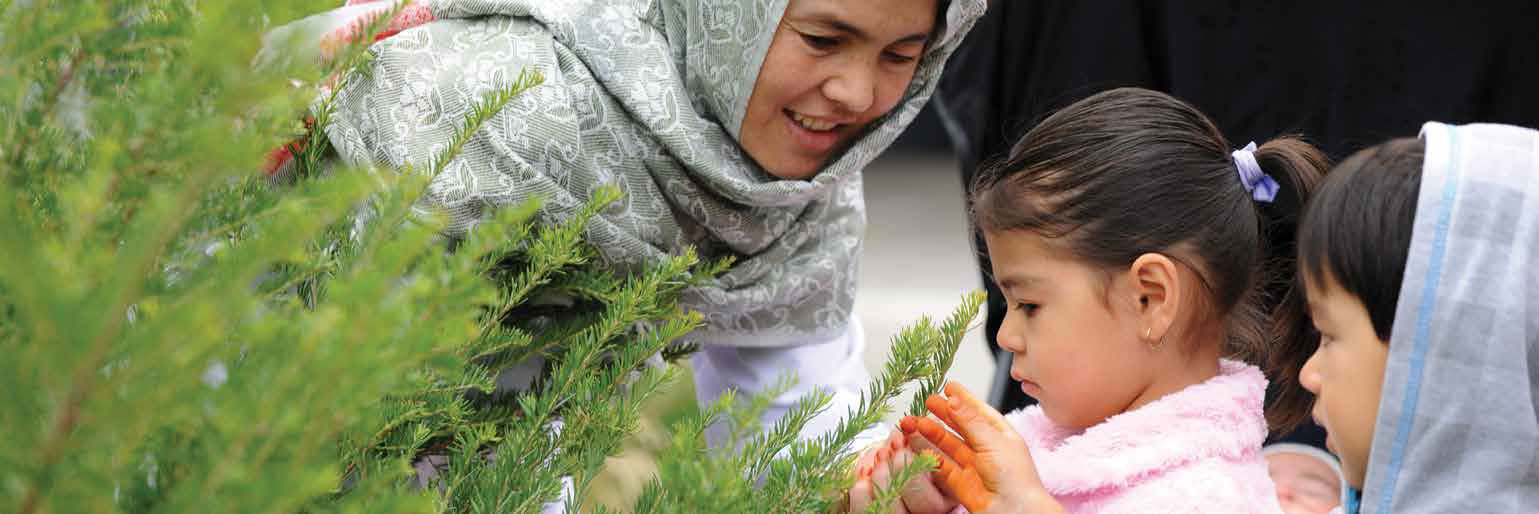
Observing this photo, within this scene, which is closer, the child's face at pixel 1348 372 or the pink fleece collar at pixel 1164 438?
the child's face at pixel 1348 372

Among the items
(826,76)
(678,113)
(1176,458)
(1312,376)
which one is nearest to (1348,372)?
(1312,376)

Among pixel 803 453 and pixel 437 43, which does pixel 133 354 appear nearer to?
pixel 803 453

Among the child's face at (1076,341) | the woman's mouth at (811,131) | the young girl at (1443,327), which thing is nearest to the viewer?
the young girl at (1443,327)

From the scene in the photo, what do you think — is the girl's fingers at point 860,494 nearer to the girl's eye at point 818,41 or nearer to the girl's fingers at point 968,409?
the girl's fingers at point 968,409

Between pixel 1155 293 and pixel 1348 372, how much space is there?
27cm

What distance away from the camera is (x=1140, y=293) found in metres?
1.16

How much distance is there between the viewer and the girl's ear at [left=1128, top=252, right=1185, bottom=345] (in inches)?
45.1

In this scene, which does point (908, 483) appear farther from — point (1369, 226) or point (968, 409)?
point (1369, 226)

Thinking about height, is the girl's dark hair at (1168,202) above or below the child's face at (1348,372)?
below

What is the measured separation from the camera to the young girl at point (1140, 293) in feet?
3.57

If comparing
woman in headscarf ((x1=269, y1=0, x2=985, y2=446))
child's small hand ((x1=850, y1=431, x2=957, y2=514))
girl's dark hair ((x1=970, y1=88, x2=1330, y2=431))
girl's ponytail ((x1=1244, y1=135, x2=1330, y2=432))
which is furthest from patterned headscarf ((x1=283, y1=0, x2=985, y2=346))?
child's small hand ((x1=850, y1=431, x2=957, y2=514))

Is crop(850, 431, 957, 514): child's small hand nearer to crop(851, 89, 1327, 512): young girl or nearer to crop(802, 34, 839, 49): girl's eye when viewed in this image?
crop(851, 89, 1327, 512): young girl

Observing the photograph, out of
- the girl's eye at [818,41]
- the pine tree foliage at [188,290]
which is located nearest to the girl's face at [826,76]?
the girl's eye at [818,41]

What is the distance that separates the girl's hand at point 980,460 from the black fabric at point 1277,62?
0.95 metres
